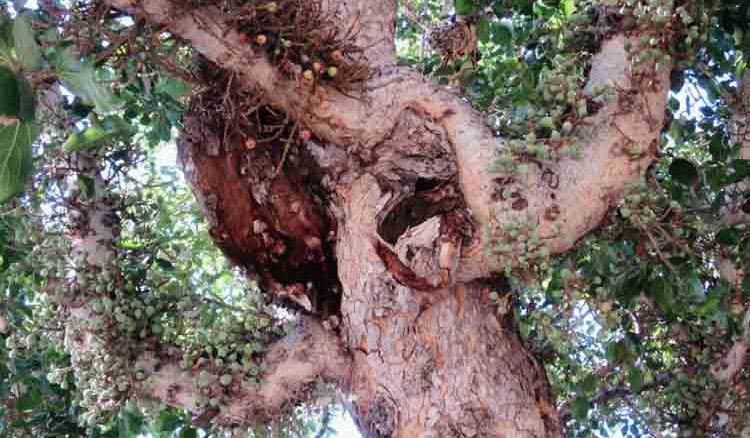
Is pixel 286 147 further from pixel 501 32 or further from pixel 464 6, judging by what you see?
pixel 501 32

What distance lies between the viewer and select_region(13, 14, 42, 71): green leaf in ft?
5.12

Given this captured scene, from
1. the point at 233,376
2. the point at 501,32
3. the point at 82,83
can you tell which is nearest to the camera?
the point at 82,83

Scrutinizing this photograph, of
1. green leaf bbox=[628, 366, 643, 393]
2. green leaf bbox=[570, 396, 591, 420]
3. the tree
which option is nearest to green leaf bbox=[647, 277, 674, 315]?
the tree

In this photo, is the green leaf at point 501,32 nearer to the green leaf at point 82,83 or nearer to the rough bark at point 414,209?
the rough bark at point 414,209

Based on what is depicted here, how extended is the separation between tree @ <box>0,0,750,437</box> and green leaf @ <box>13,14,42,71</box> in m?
0.61

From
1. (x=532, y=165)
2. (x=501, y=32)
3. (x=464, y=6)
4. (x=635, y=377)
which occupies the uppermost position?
(x=501, y=32)

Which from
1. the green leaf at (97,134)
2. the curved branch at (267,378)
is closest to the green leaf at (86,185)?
the curved branch at (267,378)

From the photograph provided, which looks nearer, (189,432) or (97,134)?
(97,134)

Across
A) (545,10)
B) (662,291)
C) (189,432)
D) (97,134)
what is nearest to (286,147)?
(97,134)

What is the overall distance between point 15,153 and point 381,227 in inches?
50.3

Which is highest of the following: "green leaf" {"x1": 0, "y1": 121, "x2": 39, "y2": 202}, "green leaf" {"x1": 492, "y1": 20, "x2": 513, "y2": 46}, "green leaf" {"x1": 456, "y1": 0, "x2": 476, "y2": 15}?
"green leaf" {"x1": 492, "y1": 20, "x2": 513, "y2": 46}

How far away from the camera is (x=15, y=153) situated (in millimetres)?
1588

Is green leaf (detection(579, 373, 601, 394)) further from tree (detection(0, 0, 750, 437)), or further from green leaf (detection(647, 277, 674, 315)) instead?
green leaf (detection(647, 277, 674, 315))

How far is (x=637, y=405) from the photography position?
10.9ft
